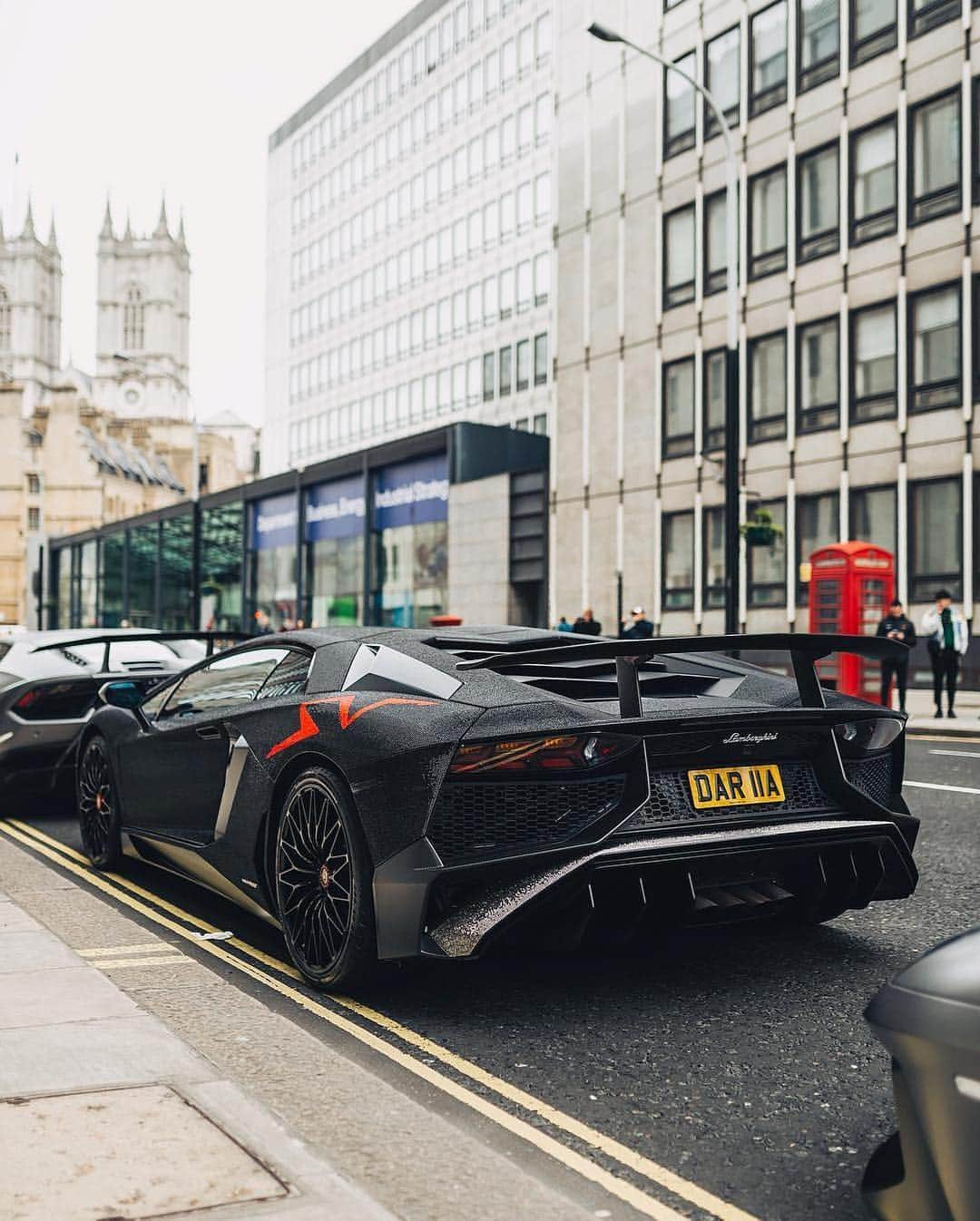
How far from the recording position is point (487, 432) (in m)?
36.8

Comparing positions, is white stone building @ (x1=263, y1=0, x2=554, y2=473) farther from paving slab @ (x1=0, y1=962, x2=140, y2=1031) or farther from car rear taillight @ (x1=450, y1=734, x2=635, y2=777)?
car rear taillight @ (x1=450, y1=734, x2=635, y2=777)

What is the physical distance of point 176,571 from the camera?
54.2 meters

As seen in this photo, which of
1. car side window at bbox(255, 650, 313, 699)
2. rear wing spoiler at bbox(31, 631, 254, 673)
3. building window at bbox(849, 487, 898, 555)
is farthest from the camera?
building window at bbox(849, 487, 898, 555)

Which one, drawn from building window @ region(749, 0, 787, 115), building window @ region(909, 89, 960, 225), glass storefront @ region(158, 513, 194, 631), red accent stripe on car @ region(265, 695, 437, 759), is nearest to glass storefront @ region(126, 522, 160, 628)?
glass storefront @ region(158, 513, 194, 631)

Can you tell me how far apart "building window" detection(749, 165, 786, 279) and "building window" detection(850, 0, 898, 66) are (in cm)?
287

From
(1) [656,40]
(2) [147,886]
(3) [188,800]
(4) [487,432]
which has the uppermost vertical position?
(1) [656,40]

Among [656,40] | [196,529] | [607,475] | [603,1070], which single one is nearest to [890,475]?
[607,475]

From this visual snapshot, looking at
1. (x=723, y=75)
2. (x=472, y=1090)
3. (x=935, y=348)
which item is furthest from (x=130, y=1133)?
(x=723, y=75)

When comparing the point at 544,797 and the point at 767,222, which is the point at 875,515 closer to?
the point at 767,222

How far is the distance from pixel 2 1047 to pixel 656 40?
34099 millimetres

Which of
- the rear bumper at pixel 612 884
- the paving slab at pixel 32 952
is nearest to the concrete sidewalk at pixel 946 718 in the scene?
Answer: the rear bumper at pixel 612 884

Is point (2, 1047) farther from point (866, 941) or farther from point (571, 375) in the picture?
point (571, 375)

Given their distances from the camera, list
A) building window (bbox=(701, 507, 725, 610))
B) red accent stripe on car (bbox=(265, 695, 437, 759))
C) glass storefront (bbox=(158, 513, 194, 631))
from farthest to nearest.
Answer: glass storefront (bbox=(158, 513, 194, 631)) < building window (bbox=(701, 507, 725, 610)) < red accent stripe on car (bbox=(265, 695, 437, 759))

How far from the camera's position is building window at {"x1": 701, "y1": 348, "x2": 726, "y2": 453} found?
1212 inches
